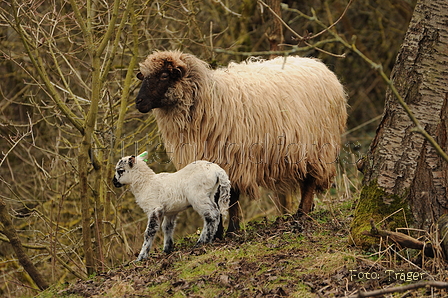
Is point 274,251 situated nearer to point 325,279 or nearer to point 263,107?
point 325,279

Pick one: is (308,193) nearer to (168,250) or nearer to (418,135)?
(168,250)

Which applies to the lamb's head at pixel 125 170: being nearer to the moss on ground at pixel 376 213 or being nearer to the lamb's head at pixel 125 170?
the lamb's head at pixel 125 170

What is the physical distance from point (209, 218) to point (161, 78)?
1.78 m

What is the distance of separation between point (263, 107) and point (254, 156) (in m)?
0.63

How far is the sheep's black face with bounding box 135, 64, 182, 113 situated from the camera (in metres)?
6.72

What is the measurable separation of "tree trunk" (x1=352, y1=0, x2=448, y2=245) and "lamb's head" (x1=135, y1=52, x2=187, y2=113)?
8.37 feet

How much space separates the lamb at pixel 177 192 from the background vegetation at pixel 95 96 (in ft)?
2.01

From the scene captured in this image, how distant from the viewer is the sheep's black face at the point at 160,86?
6719mm

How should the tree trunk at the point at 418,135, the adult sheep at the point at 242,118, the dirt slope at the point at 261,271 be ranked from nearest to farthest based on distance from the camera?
the dirt slope at the point at 261,271
the tree trunk at the point at 418,135
the adult sheep at the point at 242,118

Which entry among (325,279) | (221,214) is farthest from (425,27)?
(221,214)

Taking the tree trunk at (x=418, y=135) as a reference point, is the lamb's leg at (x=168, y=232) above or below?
below

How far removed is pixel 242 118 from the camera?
7.00 m

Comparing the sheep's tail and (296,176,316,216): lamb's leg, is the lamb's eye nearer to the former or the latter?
the sheep's tail

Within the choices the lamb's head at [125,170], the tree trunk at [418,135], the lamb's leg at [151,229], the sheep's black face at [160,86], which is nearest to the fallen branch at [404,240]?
the tree trunk at [418,135]
